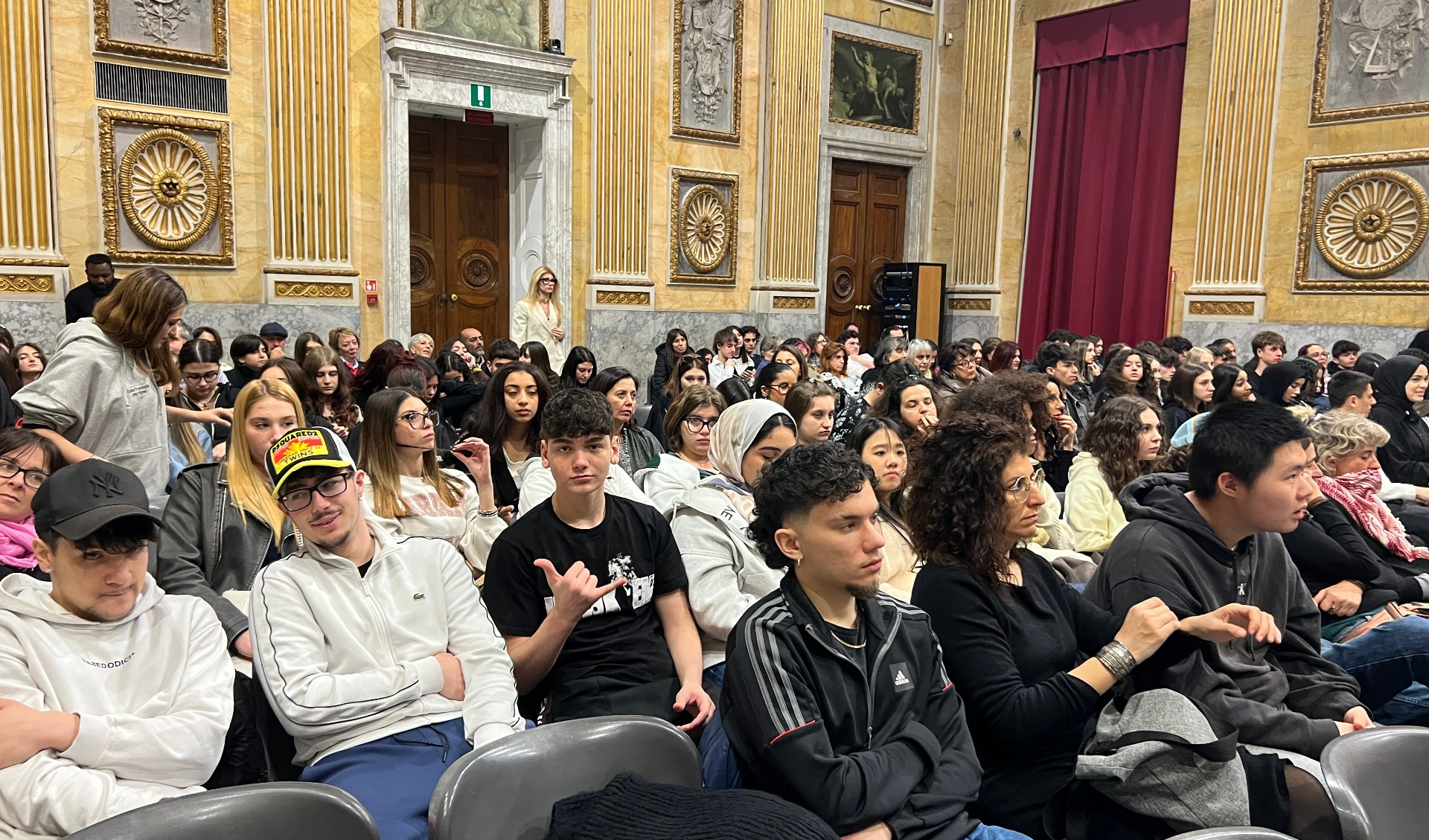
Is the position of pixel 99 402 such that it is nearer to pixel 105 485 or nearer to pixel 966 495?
pixel 105 485

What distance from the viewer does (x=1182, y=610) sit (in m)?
2.41

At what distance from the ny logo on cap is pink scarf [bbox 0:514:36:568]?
844mm

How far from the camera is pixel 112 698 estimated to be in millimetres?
2076

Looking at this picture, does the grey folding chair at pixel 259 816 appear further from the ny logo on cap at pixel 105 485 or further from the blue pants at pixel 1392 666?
the blue pants at pixel 1392 666

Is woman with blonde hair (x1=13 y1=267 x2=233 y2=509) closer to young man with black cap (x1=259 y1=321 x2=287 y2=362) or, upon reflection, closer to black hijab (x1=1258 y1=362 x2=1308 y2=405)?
young man with black cap (x1=259 y1=321 x2=287 y2=362)

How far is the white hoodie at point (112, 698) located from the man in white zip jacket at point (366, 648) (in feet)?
0.48

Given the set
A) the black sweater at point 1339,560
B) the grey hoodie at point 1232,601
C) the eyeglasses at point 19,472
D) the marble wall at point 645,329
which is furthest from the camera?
the marble wall at point 645,329

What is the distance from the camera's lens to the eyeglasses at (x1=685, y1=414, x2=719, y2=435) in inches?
165

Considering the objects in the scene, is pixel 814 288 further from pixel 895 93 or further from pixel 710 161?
pixel 895 93

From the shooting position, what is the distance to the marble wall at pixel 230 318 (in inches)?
301

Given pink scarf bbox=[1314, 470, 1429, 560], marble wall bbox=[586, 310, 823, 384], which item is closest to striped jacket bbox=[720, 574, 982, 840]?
pink scarf bbox=[1314, 470, 1429, 560]

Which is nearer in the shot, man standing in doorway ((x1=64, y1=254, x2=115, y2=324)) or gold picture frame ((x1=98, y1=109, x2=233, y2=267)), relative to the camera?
man standing in doorway ((x1=64, y1=254, x2=115, y2=324))

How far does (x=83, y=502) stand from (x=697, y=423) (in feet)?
8.19

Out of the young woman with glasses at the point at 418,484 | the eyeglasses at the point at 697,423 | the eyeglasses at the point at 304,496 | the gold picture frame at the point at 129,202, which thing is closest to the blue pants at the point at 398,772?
the eyeglasses at the point at 304,496
